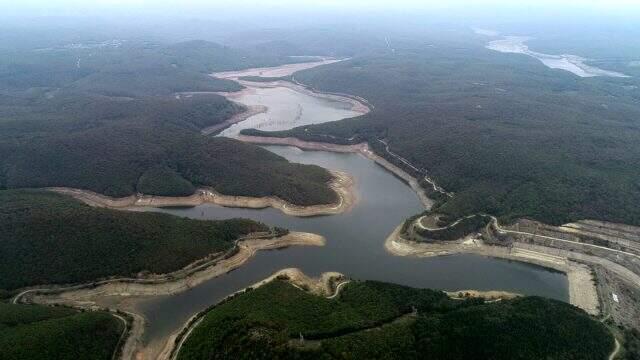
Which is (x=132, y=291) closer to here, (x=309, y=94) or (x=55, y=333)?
(x=55, y=333)

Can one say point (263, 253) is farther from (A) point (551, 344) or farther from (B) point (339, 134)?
(B) point (339, 134)

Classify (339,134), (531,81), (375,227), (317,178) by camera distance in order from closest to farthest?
(375,227), (317,178), (339,134), (531,81)

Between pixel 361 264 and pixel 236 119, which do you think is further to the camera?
pixel 236 119

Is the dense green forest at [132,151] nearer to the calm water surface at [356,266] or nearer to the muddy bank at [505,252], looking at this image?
the calm water surface at [356,266]

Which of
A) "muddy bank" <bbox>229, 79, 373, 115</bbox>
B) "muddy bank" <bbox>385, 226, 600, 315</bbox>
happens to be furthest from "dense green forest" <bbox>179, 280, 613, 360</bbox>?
"muddy bank" <bbox>229, 79, 373, 115</bbox>

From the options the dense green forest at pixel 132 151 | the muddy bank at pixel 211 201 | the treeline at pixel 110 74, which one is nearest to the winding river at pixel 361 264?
the muddy bank at pixel 211 201

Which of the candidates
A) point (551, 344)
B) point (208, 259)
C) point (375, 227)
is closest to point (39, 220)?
point (208, 259)

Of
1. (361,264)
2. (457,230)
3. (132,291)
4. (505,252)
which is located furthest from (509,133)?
(132,291)
